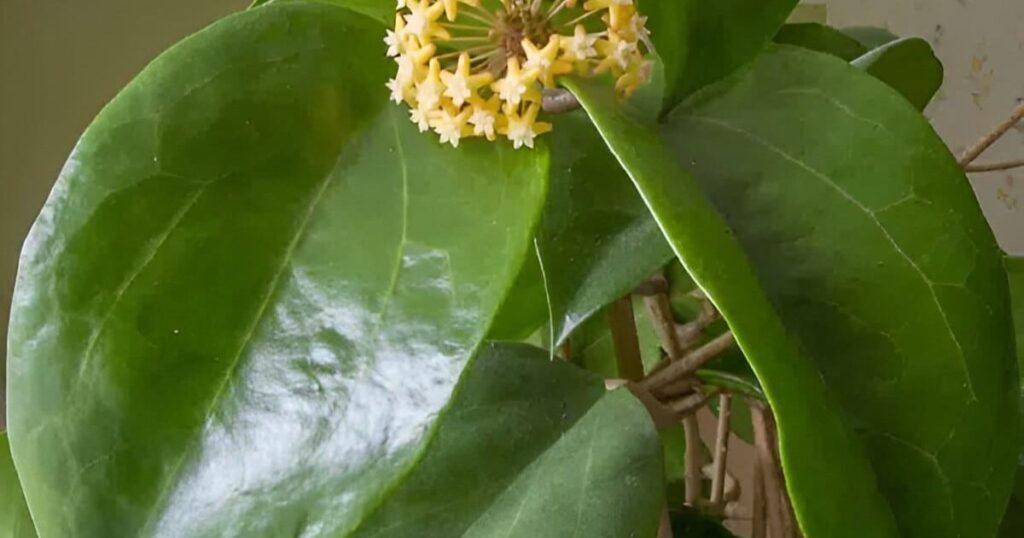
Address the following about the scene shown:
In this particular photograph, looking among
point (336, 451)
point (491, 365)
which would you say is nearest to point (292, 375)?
point (336, 451)

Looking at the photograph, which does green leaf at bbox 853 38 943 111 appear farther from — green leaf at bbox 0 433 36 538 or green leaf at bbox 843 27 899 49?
green leaf at bbox 0 433 36 538

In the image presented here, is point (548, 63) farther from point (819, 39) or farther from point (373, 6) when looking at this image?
point (819, 39)

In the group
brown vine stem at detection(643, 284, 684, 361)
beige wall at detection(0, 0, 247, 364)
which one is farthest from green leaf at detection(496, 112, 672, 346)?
beige wall at detection(0, 0, 247, 364)

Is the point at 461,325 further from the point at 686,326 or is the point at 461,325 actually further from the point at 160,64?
the point at 686,326

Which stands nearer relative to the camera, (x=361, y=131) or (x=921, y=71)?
(x=361, y=131)

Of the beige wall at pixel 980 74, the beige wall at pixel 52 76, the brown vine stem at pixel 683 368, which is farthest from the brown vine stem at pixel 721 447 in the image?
the beige wall at pixel 980 74
